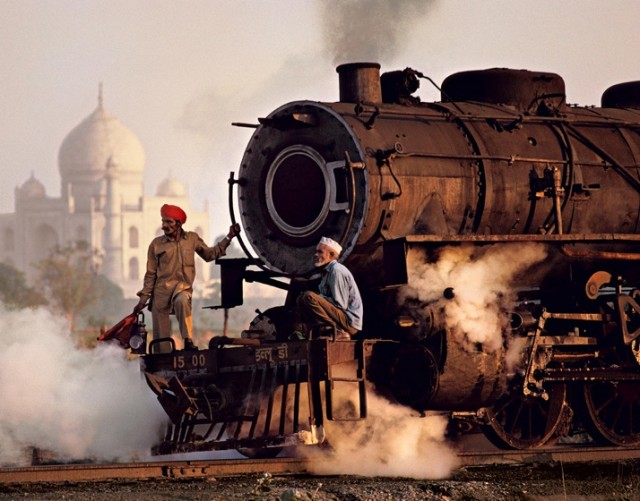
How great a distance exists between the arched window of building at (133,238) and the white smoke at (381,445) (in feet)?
539

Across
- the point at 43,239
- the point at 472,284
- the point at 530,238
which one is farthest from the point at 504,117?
the point at 43,239

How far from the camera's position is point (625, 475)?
1198cm

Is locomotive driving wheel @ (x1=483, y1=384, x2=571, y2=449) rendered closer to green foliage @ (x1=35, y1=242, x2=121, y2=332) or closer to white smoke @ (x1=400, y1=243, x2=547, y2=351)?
white smoke @ (x1=400, y1=243, x2=547, y2=351)

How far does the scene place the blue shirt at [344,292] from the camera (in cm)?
1226

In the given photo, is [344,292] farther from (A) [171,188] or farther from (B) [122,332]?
(A) [171,188]

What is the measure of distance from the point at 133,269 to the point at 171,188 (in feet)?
64.0

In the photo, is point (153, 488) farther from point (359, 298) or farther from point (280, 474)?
point (359, 298)

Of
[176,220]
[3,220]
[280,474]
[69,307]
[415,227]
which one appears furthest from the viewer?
[3,220]

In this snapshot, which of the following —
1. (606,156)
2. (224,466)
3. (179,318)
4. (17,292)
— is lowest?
(224,466)

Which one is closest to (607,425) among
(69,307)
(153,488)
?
(153,488)

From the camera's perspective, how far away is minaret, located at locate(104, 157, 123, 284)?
171m

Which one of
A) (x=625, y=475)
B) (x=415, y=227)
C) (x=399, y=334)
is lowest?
(x=625, y=475)

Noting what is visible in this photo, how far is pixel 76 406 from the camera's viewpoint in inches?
553

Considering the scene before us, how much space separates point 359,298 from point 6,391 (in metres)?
4.15
